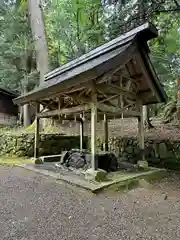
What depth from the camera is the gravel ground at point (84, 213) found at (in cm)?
279

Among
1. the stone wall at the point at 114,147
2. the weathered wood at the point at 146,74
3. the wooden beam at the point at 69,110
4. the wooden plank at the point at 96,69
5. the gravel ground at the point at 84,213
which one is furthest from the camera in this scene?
the stone wall at the point at 114,147

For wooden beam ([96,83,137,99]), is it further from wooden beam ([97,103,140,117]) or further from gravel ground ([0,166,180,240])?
gravel ground ([0,166,180,240])

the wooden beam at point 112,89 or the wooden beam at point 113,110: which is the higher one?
the wooden beam at point 112,89

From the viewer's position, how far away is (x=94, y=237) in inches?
106

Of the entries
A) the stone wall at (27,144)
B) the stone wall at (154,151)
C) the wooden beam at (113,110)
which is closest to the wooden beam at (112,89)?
the wooden beam at (113,110)

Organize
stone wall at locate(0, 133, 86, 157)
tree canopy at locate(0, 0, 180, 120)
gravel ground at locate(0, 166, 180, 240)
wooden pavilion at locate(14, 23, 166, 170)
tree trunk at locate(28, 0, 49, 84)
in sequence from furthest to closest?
tree canopy at locate(0, 0, 180, 120)
tree trunk at locate(28, 0, 49, 84)
stone wall at locate(0, 133, 86, 157)
wooden pavilion at locate(14, 23, 166, 170)
gravel ground at locate(0, 166, 180, 240)

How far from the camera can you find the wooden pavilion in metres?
4.78

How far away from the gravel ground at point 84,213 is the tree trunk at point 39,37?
22.8 feet

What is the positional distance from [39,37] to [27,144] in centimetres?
566

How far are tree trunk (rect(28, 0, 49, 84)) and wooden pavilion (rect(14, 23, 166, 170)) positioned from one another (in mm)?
3870

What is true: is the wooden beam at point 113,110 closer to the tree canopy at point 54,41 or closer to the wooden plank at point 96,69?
the wooden plank at point 96,69

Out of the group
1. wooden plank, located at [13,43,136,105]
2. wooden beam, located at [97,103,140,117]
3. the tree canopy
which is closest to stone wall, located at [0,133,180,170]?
wooden beam, located at [97,103,140,117]

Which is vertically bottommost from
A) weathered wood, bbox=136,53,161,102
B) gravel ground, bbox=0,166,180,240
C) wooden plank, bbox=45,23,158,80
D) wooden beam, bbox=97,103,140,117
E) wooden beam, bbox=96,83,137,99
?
gravel ground, bbox=0,166,180,240

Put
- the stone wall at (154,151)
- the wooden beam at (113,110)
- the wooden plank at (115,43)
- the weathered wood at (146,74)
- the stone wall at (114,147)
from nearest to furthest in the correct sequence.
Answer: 1. the wooden plank at (115,43)
2. the wooden beam at (113,110)
3. the weathered wood at (146,74)
4. the stone wall at (154,151)
5. the stone wall at (114,147)
